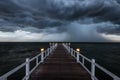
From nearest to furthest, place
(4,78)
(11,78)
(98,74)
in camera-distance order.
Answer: (4,78), (11,78), (98,74)

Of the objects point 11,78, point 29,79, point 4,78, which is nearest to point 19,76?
point 11,78

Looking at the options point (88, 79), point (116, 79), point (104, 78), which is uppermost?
point (116, 79)

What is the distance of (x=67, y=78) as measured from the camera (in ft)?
29.7

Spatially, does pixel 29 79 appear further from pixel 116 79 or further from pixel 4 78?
pixel 116 79

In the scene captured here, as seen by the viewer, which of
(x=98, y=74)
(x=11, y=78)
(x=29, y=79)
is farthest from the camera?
(x=98, y=74)

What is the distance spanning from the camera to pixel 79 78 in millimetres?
9055

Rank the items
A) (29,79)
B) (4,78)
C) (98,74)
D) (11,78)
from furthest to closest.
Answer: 1. (98,74)
2. (11,78)
3. (29,79)
4. (4,78)

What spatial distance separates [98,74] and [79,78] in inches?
925

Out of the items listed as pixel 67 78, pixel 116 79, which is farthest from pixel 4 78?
pixel 67 78

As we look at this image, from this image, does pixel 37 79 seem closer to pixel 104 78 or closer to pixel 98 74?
pixel 104 78

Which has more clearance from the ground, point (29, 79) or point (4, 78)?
point (4, 78)

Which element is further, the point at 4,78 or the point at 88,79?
the point at 88,79

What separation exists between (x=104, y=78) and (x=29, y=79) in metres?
22.3

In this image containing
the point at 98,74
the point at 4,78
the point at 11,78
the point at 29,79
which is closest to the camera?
the point at 4,78
